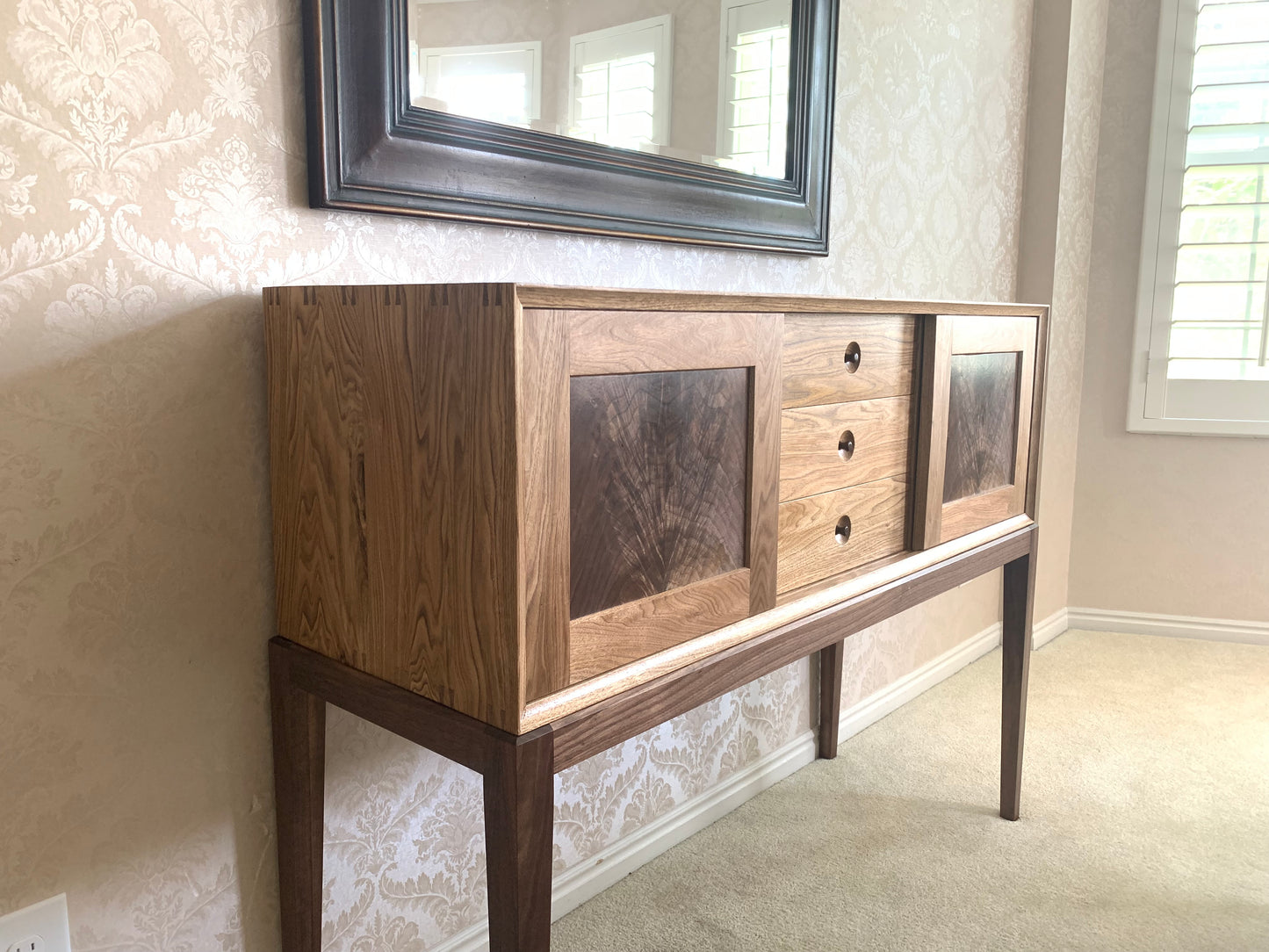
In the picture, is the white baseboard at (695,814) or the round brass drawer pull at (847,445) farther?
the white baseboard at (695,814)

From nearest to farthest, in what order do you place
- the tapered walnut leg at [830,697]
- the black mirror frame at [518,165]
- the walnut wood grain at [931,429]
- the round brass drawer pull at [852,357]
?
the black mirror frame at [518,165], the round brass drawer pull at [852,357], the walnut wood grain at [931,429], the tapered walnut leg at [830,697]

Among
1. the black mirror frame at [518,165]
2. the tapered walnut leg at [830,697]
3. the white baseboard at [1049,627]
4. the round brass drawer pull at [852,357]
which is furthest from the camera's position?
the white baseboard at [1049,627]

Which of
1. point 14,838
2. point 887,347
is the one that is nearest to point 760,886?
point 887,347

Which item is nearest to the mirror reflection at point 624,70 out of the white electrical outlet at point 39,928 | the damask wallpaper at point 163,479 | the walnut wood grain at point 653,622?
the damask wallpaper at point 163,479

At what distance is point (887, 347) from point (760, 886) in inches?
37.2

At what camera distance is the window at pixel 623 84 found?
141cm

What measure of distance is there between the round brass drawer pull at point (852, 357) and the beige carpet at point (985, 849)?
0.90 meters

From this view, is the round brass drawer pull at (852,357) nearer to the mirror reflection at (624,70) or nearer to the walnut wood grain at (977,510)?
the walnut wood grain at (977,510)

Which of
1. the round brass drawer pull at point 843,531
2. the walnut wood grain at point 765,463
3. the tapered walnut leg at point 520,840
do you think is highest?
the walnut wood grain at point 765,463

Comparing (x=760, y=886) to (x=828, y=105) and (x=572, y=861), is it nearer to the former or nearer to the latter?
(x=572, y=861)

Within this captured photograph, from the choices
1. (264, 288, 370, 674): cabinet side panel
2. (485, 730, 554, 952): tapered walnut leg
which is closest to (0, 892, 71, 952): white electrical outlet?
(264, 288, 370, 674): cabinet side panel

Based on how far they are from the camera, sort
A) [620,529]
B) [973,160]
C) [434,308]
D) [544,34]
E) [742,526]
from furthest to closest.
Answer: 1. [973,160]
2. [544,34]
3. [742,526]
4. [620,529]
5. [434,308]

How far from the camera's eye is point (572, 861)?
1624 millimetres

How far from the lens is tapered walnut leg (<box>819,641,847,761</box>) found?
2.12 m
